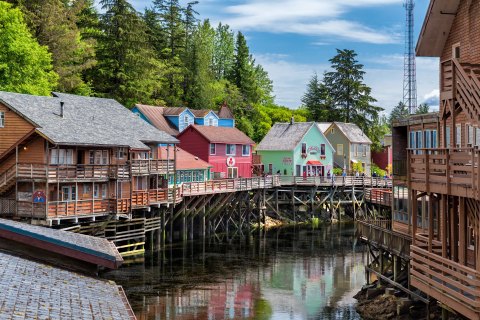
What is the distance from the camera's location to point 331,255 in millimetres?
47750

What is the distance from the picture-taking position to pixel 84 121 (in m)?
44.9

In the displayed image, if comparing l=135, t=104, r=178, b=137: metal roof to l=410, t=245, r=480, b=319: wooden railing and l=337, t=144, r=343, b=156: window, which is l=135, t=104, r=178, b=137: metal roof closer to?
l=337, t=144, r=343, b=156: window

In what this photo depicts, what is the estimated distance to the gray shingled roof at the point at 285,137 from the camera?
256ft

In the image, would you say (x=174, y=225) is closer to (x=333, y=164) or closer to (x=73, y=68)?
(x=73, y=68)

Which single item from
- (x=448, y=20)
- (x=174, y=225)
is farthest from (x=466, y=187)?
(x=174, y=225)

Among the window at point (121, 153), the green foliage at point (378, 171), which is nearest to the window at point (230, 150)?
the window at point (121, 153)

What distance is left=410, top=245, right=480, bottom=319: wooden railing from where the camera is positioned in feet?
A: 57.4

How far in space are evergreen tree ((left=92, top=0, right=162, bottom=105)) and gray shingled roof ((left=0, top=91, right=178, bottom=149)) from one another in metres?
23.5

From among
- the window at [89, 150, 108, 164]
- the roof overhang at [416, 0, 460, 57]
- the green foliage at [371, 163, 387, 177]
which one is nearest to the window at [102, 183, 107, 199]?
the window at [89, 150, 108, 164]

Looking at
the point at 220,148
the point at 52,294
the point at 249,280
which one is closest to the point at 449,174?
the point at 52,294

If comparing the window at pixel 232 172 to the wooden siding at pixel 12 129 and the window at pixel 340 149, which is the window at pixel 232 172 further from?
the wooden siding at pixel 12 129

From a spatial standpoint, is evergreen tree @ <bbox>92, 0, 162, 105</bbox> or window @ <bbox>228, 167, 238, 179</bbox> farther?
evergreen tree @ <bbox>92, 0, 162, 105</bbox>

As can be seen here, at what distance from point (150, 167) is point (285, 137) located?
33338 millimetres

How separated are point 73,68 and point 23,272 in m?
55.2
